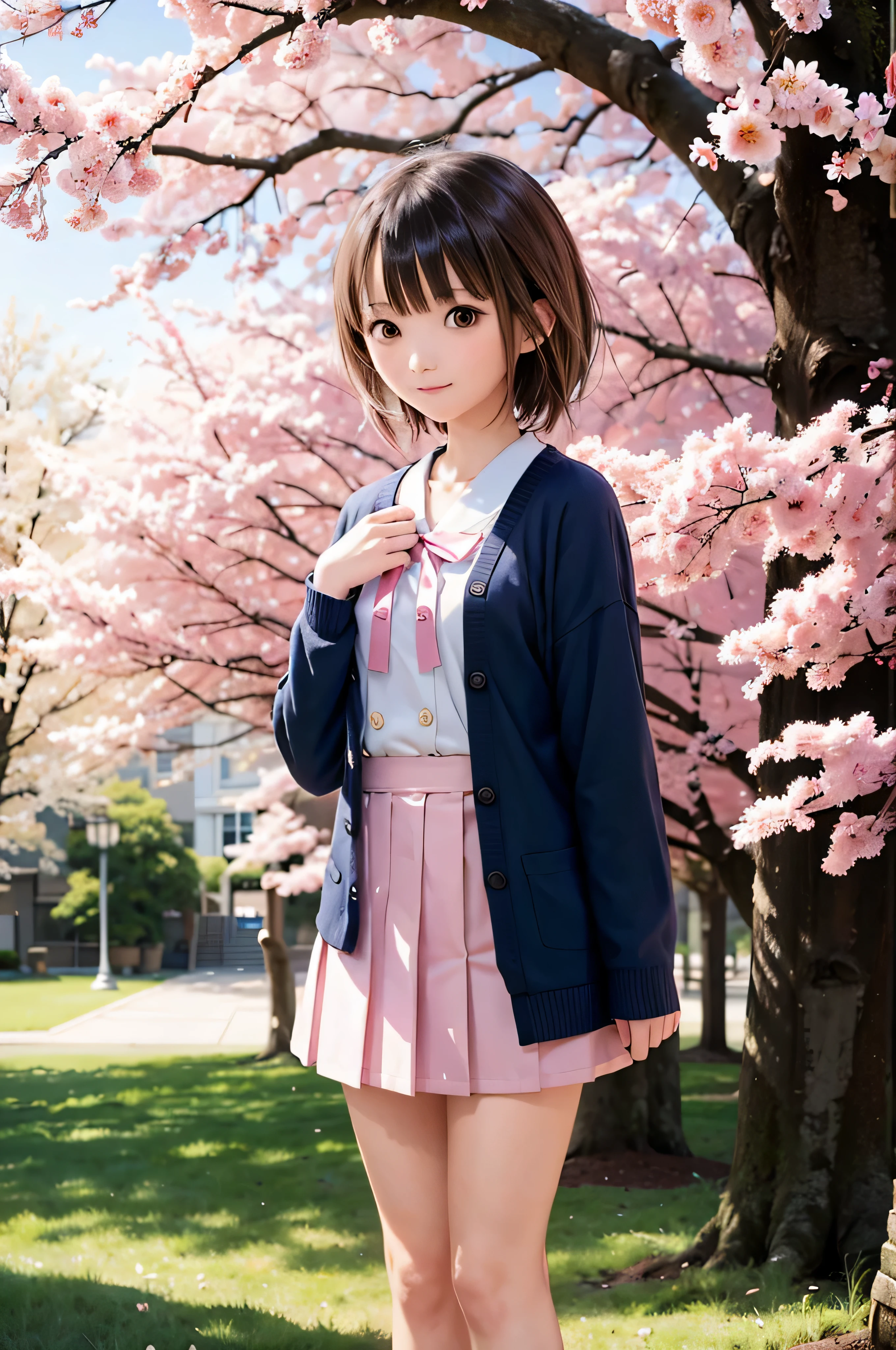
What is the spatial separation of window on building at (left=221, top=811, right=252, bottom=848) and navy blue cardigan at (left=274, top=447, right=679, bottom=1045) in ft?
17.2

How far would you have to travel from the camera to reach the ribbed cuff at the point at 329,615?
1.39 m

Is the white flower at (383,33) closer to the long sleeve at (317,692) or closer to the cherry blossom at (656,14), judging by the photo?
the cherry blossom at (656,14)

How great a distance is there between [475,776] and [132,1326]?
2170mm

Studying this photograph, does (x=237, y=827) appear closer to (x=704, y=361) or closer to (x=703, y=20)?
(x=704, y=361)

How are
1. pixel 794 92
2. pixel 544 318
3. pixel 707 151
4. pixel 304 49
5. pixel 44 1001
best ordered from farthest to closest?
1. pixel 44 1001
2. pixel 304 49
3. pixel 707 151
4. pixel 794 92
5. pixel 544 318

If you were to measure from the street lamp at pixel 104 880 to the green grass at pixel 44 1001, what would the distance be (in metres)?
0.08

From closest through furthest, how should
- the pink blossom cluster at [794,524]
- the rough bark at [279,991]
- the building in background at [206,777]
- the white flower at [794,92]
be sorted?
the white flower at [794,92]
the pink blossom cluster at [794,524]
the rough bark at [279,991]
the building in background at [206,777]

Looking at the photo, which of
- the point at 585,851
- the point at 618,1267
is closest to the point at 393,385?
the point at 585,851

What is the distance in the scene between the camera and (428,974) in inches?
51.9

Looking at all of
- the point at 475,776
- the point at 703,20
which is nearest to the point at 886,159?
the point at 703,20

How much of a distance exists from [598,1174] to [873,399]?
3.09 m

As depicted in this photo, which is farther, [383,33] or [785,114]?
[383,33]

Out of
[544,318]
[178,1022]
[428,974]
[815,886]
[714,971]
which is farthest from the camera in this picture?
[714,971]

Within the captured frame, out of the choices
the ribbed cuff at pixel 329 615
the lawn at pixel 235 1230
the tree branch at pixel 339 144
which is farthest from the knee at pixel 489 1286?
the tree branch at pixel 339 144
